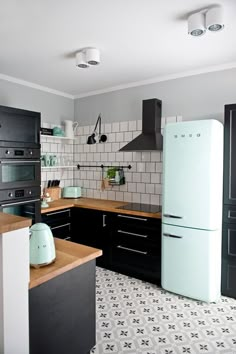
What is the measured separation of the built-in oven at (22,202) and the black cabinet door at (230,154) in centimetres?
206

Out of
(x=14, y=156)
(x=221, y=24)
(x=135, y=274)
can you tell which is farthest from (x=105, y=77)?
(x=135, y=274)

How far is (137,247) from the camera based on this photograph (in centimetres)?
304

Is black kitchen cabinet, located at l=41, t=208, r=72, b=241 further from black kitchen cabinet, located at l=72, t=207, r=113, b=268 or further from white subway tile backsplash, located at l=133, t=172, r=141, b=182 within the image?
white subway tile backsplash, located at l=133, t=172, r=141, b=182

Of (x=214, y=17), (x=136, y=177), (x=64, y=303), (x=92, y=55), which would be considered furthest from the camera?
(x=136, y=177)

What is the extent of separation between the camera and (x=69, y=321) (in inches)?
61.1

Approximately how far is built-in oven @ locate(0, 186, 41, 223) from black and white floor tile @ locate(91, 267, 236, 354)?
1140 millimetres

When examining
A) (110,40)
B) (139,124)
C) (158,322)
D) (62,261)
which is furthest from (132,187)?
(62,261)

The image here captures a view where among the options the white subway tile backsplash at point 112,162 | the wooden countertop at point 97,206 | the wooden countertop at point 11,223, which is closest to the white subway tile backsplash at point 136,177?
the white subway tile backsplash at point 112,162

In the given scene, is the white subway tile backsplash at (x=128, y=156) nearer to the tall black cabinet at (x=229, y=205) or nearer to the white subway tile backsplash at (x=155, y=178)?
the white subway tile backsplash at (x=155, y=178)

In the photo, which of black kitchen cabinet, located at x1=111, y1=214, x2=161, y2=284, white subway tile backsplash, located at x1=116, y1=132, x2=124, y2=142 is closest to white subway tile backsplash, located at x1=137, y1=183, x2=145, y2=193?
black kitchen cabinet, located at x1=111, y1=214, x2=161, y2=284

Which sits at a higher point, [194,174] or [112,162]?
[112,162]

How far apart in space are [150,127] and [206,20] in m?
1.48

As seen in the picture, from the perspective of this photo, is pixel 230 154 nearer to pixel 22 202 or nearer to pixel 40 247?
pixel 40 247

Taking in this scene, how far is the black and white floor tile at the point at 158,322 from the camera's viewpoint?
77.3 inches
